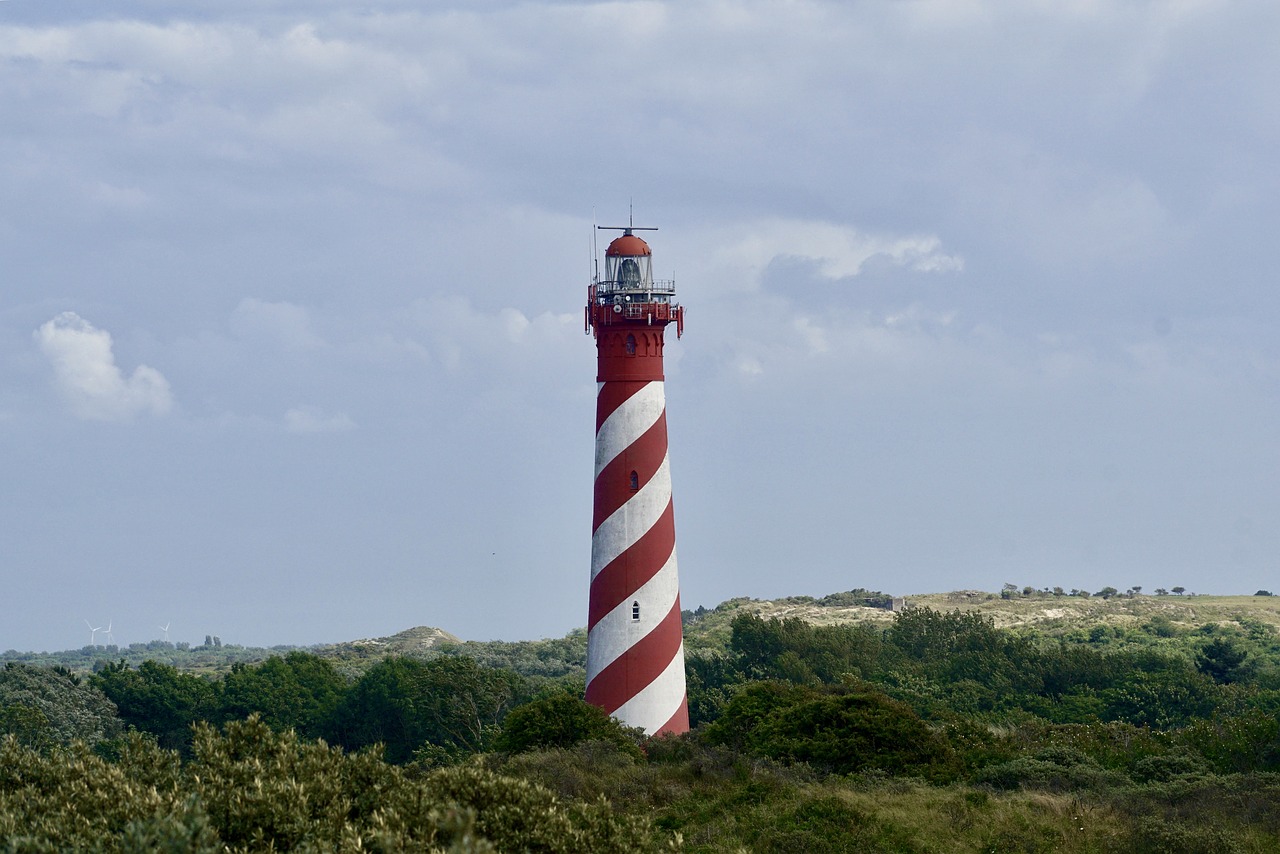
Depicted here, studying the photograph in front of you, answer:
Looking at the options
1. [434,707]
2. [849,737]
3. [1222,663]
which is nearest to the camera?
[849,737]

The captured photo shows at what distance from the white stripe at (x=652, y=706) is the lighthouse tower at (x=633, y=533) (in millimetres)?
28

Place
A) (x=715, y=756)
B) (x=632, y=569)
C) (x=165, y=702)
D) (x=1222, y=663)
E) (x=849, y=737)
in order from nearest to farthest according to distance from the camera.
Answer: (x=715, y=756) → (x=849, y=737) → (x=632, y=569) → (x=1222, y=663) → (x=165, y=702)

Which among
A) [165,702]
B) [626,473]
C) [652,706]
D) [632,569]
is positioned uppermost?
[626,473]

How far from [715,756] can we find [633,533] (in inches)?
266

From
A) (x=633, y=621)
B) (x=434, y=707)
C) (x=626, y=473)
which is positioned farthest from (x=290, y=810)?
(x=434, y=707)

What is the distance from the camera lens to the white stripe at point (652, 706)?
41.3 metres

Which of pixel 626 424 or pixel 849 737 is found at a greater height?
pixel 626 424

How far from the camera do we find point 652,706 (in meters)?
41.4

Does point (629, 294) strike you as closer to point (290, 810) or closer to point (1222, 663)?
point (290, 810)

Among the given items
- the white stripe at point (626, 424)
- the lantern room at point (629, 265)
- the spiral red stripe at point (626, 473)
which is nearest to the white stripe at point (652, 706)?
the spiral red stripe at point (626, 473)

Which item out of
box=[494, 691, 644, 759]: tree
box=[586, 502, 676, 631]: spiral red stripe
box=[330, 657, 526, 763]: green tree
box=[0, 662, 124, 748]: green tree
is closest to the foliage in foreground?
box=[494, 691, 644, 759]: tree

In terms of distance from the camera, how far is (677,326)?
1684 inches

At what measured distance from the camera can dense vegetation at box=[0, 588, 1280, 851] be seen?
20.4 metres

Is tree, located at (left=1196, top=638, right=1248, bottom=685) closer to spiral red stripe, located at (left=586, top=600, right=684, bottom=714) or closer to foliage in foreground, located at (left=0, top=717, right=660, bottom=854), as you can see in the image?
spiral red stripe, located at (left=586, top=600, right=684, bottom=714)
